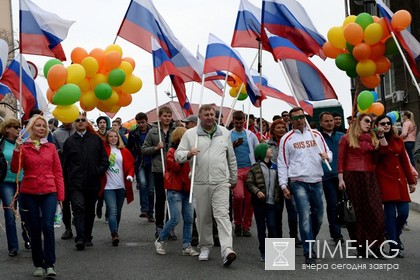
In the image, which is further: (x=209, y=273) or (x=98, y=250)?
(x=98, y=250)

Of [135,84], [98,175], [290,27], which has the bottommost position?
[98,175]

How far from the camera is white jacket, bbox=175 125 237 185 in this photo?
Result: 912 cm

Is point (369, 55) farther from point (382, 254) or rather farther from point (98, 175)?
point (98, 175)

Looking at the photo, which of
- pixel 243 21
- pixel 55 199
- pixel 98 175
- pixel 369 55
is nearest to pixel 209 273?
pixel 55 199

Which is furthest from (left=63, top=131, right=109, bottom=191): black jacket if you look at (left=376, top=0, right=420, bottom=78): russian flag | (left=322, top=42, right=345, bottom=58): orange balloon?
→ (left=376, top=0, right=420, bottom=78): russian flag

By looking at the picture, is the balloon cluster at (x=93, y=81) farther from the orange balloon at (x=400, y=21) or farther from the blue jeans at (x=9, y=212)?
the orange balloon at (x=400, y=21)

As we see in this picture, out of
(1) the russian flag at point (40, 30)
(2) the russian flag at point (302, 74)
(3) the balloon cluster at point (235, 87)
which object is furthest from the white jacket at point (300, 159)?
(3) the balloon cluster at point (235, 87)

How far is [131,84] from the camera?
12.4 m

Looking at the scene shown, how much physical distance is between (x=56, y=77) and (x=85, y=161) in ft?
4.23

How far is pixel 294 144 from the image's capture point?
9258 mm

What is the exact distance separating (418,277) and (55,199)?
3.95 m

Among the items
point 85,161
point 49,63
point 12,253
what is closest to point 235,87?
point 49,63

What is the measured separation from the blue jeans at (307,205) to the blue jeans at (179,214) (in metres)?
1.54

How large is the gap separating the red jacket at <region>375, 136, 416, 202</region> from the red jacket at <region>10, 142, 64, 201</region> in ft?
13.0
